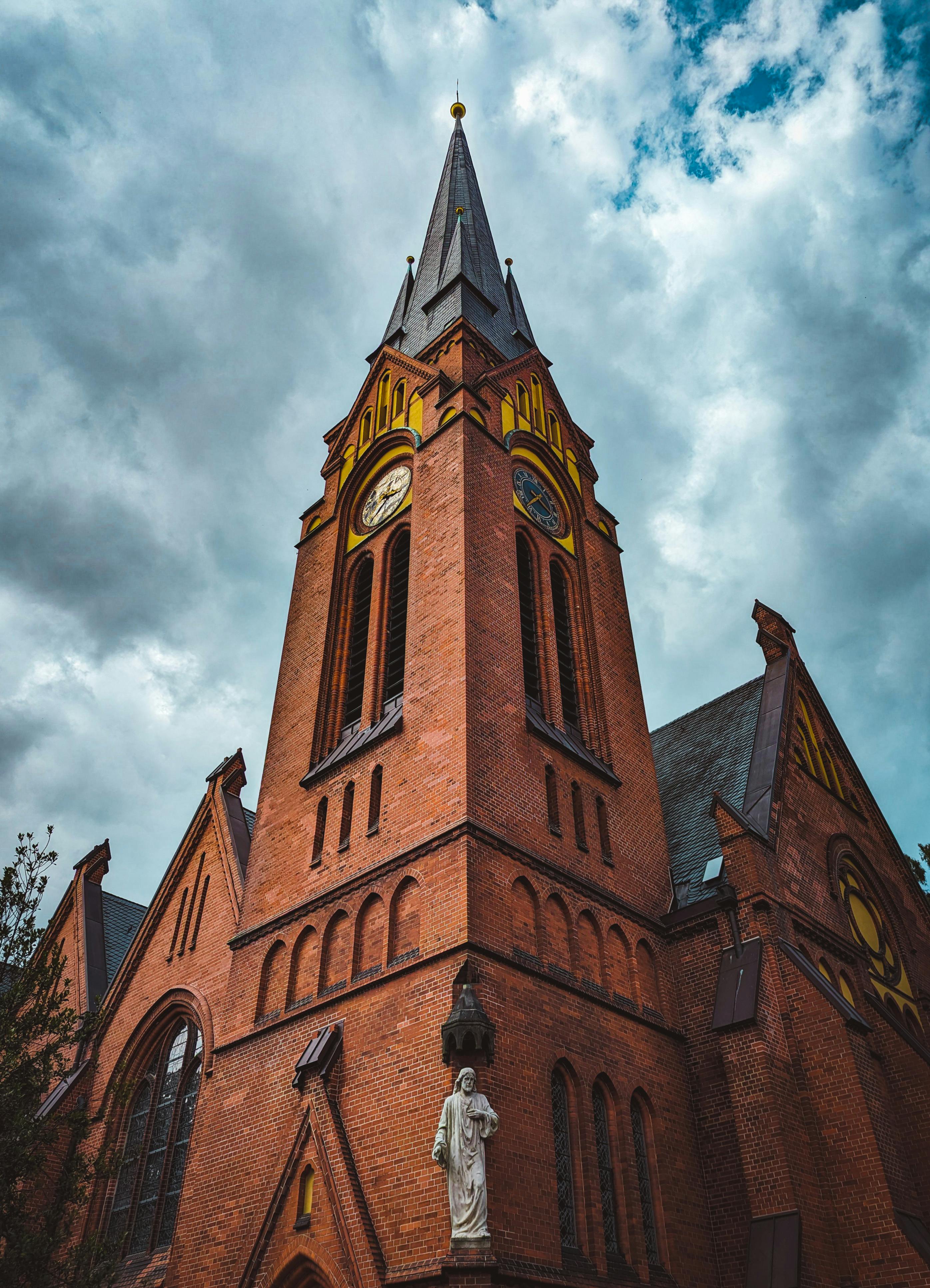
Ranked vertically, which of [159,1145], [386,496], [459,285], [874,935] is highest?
[459,285]

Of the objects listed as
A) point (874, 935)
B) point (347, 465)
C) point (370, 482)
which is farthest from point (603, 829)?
point (347, 465)

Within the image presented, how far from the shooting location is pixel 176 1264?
45.3ft

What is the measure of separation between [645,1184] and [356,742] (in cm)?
786

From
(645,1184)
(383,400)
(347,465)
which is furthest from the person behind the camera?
(383,400)

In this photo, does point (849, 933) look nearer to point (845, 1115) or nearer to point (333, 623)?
point (845, 1115)

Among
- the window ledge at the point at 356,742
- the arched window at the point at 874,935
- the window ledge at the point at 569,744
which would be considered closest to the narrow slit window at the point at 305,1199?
the window ledge at the point at 356,742

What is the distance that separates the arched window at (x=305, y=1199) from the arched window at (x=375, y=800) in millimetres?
4681

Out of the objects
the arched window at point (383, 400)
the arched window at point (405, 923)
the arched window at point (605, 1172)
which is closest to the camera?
the arched window at point (605, 1172)

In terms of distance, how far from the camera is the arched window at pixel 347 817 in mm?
15914

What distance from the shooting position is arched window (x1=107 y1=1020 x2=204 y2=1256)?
16359 millimetres

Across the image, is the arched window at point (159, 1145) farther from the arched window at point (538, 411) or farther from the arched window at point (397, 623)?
the arched window at point (538, 411)

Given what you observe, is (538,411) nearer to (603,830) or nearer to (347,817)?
(603,830)

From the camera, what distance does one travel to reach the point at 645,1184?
1359 centimetres

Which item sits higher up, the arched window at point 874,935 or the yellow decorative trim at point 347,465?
the yellow decorative trim at point 347,465
